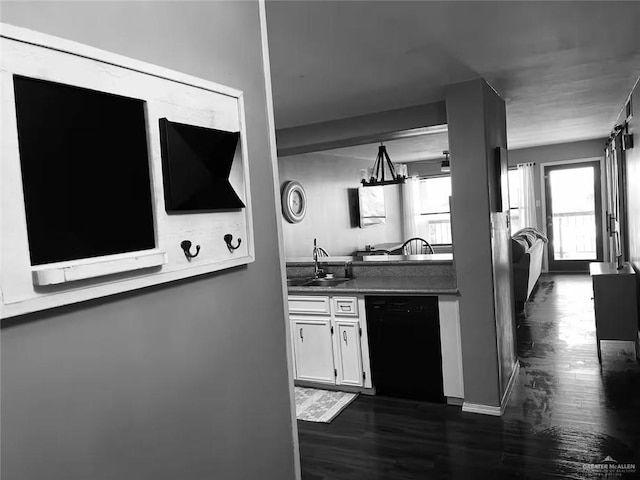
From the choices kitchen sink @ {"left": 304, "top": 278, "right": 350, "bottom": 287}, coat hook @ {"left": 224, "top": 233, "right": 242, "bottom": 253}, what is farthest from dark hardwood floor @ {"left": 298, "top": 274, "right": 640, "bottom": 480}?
coat hook @ {"left": 224, "top": 233, "right": 242, "bottom": 253}

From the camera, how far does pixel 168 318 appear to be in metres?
1.07

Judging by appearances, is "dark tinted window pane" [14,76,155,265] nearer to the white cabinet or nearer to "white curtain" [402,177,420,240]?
the white cabinet

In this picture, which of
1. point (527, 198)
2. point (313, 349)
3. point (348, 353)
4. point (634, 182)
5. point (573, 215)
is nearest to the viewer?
point (348, 353)

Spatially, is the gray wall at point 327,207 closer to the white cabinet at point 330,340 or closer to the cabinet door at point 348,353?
the white cabinet at point 330,340

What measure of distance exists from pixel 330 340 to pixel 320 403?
504 mm

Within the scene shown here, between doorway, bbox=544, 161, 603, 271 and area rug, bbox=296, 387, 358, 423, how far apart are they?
673 cm

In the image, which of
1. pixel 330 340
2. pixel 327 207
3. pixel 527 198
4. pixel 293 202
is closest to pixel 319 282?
pixel 330 340

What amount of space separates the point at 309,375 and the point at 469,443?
5.04ft

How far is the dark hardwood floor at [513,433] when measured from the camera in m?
2.83

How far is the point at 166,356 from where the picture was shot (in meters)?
1.05

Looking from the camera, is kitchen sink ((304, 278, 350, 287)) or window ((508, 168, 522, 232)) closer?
kitchen sink ((304, 278, 350, 287))

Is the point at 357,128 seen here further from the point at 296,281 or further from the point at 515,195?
the point at 515,195

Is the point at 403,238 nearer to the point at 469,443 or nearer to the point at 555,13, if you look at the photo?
the point at 469,443

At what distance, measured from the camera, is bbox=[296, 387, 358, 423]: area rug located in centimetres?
370
